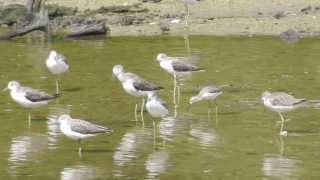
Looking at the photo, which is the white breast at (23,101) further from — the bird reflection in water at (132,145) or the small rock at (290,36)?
the small rock at (290,36)

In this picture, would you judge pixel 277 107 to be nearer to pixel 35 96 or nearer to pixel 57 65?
pixel 35 96

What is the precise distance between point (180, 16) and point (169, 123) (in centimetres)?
1493

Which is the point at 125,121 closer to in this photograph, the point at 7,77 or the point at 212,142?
the point at 212,142

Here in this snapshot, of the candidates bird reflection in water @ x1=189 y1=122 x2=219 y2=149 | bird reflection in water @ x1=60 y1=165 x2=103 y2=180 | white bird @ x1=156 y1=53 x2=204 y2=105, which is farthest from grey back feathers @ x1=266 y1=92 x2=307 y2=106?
bird reflection in water @ x1=60 y1=165 x2=103 y2=180

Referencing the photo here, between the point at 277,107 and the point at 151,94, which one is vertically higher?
the point at 151,94

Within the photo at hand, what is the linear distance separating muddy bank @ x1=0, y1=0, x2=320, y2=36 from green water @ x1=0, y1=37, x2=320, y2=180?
3.46 m

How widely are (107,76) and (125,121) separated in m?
4.43

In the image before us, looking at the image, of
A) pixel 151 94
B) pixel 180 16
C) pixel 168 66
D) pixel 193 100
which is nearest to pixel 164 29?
pixel 180 16

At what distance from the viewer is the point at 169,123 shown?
14898mm

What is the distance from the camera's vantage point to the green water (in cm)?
1207

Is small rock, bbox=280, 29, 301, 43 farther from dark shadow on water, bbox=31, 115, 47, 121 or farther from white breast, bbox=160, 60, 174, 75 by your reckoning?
dark shadow on water, bbox=31, 115, 47, 121

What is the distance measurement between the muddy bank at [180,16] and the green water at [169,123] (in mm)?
3458

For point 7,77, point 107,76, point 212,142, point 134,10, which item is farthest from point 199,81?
point 134,10

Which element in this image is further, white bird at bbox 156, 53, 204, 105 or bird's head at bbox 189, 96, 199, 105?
white bird at bbox 156, 53, 204, 105
